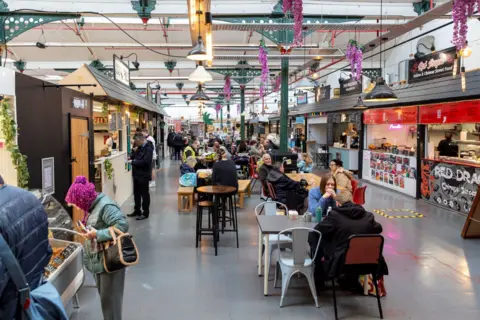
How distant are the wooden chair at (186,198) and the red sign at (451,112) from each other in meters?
6.28

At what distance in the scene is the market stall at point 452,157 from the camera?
8.47 meters

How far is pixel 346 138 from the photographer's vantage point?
57.0 ft

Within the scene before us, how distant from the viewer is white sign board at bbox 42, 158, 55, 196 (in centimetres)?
522

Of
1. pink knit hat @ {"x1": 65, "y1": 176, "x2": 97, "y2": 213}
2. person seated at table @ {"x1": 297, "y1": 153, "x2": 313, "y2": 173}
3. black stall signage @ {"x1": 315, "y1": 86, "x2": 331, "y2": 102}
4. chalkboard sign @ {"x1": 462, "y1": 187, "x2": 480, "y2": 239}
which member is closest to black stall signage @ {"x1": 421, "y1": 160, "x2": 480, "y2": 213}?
chalkboard sign @ {"x1": 462, "y1": 187, "x2": 480, "y2": 239}

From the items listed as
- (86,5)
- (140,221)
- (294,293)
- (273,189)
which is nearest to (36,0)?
(86,5)

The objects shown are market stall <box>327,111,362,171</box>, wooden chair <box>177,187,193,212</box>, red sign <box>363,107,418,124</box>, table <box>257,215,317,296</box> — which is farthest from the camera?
market stall <box>327,111,362,171</box>

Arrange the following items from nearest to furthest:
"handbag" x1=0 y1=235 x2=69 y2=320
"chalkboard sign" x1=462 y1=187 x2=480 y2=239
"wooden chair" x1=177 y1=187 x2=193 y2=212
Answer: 1. "handbag" x1=0 y1=235 x2=69 y2=320
2. "chalkboard sign" x1=462 y1=187 x2=480 y2=239
3. "wooden chair" x1=177 y1=187 x2=193 y2=212

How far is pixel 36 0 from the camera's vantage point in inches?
352

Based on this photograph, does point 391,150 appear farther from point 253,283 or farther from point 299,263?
point 299,263

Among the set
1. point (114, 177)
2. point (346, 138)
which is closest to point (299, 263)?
point (114, 177)

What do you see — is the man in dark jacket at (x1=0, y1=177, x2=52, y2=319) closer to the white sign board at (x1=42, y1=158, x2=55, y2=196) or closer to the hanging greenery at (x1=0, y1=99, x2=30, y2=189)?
the hanging greenery at (x1=0, y1=99, x2=30, y2=189)

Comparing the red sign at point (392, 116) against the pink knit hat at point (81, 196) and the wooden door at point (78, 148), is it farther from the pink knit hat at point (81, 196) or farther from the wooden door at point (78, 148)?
the pink knit hat at point (81, 196)

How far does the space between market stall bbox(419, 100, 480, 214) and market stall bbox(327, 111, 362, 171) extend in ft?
13.0

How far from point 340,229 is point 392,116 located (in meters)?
9.28
